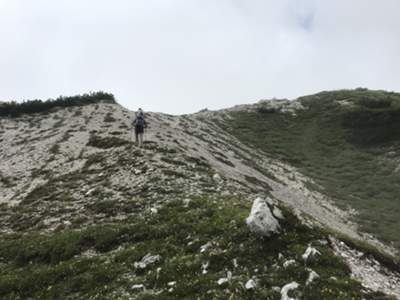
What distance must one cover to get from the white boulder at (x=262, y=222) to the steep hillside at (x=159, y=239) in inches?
13.2

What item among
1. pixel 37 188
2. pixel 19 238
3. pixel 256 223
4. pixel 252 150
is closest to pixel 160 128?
pixel 252 150

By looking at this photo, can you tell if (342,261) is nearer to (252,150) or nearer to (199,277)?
(199,277)

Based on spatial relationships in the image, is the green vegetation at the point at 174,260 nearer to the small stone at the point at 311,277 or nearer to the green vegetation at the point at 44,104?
the small stone at the point at 311,277

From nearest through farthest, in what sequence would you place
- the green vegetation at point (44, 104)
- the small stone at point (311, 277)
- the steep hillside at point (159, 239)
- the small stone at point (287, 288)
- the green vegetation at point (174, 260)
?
the small stone at point (287, 288) → the small stone at point (311, 277) → the green vegetation at point (174, 260) → the steep hillside at point (159, 239) → the green vegetation at point (44, 104)

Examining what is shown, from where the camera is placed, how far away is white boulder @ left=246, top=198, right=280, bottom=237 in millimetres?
19156

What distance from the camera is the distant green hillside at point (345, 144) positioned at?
158 ft

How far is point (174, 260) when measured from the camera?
1892 centimetres

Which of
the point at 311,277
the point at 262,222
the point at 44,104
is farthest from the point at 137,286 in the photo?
the point at 44,104

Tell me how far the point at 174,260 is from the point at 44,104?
74489 millimetres

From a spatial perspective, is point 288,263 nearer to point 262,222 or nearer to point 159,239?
point 262,222

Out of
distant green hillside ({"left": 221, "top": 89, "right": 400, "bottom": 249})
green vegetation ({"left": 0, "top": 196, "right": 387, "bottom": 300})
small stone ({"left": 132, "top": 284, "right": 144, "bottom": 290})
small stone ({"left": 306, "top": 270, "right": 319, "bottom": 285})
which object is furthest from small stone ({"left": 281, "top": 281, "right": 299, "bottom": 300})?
distant green hillside ({"left": 221, "top": 89, "right": 400, "bottom": 249})

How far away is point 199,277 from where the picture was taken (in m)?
17.2

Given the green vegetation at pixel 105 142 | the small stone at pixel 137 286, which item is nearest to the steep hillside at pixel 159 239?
the small stone at pixel 137 286

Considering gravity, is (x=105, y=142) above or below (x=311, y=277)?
above
